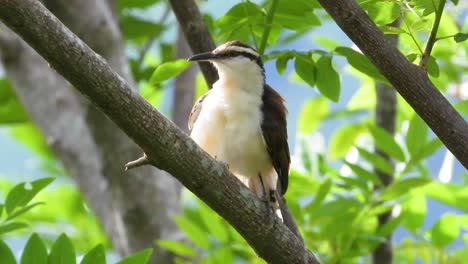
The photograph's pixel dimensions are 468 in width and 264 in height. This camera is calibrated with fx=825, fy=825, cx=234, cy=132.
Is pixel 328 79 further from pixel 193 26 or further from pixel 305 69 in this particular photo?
pixel 193 26

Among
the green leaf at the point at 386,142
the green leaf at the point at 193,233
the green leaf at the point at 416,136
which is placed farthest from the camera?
the green leaf at the point at 193,233

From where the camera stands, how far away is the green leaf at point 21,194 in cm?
312

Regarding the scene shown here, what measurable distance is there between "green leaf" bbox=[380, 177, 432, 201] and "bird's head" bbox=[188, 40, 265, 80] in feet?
2.89

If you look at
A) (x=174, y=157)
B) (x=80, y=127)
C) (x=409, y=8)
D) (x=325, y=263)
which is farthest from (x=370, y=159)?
(x=80, y=127)

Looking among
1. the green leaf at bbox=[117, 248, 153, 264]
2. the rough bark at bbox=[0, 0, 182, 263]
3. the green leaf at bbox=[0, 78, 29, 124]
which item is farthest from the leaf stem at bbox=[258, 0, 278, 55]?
the green leaf at bbox=[0, 78, 29, 124]

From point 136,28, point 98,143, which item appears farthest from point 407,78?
point 136,28

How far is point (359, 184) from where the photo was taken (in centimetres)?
407

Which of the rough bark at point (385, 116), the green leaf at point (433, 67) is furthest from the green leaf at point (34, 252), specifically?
the rough bark at point (385, 116)

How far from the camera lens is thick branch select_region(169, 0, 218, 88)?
3791 millimetres

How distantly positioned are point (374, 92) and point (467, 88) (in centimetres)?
57

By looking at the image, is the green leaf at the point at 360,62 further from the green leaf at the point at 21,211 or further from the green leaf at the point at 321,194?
the green leaf at the point at 21,211

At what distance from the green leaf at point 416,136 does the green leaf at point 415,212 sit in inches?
17.3

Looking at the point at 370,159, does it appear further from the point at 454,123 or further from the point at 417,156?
the point at 454,123

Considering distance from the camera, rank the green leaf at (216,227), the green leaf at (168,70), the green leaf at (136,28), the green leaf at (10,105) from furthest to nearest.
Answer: the green leaf at (10,105) < the green leaf at (136,28) < the green leaf at (216,227) < the green leaf at (168,70)
